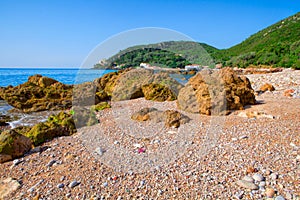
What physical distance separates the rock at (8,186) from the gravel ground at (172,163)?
0.25ft

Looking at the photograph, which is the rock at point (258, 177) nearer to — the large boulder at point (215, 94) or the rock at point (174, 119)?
the rock at point (174, 119)

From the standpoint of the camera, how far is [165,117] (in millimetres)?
6387

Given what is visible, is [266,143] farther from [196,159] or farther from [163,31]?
[163,31]

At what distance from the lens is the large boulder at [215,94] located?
22.3 ft

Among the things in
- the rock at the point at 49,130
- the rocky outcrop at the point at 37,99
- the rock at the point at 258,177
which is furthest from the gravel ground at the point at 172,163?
the rocky outcrop at the point at 37,99

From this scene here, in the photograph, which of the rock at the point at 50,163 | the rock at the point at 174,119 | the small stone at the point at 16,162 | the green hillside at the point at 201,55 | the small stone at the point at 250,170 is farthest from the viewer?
the green hillside at the point at 201,55

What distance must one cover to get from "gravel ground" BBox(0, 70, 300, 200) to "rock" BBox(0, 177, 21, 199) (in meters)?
0.08

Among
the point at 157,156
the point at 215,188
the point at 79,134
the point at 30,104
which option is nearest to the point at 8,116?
the point at 30,104

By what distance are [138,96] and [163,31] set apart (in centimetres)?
Answer: 662

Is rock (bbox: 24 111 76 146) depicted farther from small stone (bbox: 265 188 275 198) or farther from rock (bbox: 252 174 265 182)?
small stone (bbox: 265 188 275 198)

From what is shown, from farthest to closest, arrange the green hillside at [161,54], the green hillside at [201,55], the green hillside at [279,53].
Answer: the green hillside at [279,53] < the green hillside at [201,55] < the green hillside at [161,54]

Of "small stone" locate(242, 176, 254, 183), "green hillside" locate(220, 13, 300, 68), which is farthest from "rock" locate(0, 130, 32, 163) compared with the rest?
"green hillside" locate(220, 13, 300, 68)

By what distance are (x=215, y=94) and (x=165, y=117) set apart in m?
1.82

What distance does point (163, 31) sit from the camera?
591 cm
